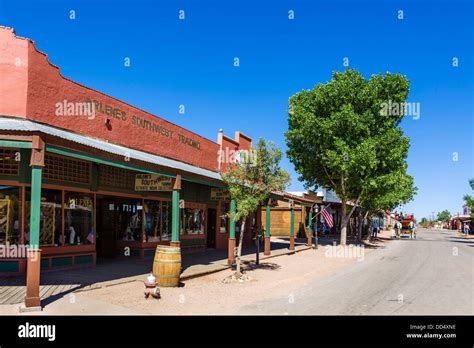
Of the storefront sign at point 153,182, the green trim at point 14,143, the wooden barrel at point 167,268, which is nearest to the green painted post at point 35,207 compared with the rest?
the green trim at point 14,143

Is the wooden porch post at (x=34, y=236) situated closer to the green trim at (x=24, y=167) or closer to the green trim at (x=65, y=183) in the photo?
the green trim at (x=24, y=167)

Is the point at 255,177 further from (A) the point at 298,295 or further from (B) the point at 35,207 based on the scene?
(B) the point at 35,207

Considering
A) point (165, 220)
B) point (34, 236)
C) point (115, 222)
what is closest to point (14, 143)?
point (34, 236)

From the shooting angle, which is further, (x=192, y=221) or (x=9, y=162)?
(x=192, y=221)

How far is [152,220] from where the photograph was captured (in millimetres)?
17703

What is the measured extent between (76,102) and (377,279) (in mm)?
11691

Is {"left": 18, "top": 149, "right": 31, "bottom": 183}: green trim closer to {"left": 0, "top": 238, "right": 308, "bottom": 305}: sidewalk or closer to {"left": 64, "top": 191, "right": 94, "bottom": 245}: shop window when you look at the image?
{"left": 64, "top": 191, "right": 94, "bottom": 245}: shop window

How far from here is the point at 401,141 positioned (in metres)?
27.3

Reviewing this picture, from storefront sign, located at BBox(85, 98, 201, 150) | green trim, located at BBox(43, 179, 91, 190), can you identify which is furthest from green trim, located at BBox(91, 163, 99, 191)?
storefront sign, located at BBox(85, 98, 201, 150)

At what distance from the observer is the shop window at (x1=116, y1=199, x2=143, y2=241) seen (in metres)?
17.0

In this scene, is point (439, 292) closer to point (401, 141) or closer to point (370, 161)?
point (370, 161)

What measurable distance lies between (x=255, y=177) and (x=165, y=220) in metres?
6.07
